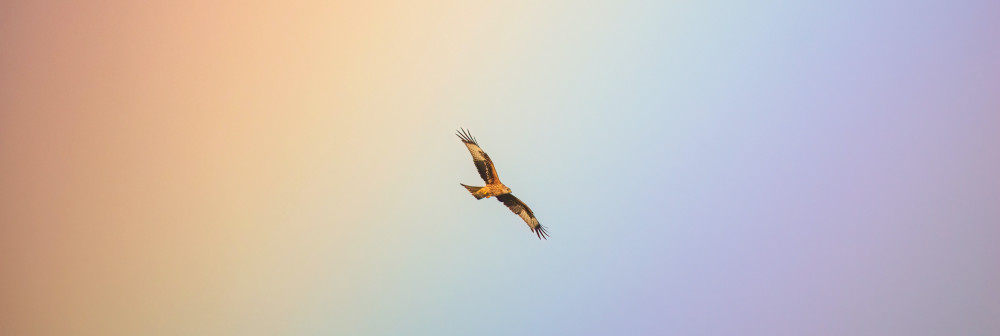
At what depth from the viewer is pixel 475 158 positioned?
8523mm

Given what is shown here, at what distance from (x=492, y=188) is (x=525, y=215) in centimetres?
102

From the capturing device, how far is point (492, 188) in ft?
27.1

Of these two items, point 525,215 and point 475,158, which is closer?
point 475,158

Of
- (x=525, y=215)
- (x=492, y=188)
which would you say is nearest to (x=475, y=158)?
(x=492, y=188)

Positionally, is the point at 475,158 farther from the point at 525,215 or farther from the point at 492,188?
the point at 525,215

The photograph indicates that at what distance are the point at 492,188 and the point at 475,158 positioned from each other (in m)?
0.51

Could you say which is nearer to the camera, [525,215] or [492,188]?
[492,188]

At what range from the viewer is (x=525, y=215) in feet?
29.8

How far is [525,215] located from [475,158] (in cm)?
118
